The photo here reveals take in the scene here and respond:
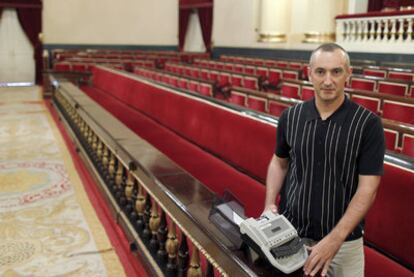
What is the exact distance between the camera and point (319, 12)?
10.3m

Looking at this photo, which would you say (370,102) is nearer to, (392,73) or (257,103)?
(257,103)

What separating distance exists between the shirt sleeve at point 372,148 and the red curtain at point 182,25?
14916 mm

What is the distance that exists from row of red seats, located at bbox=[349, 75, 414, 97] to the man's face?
11.8ft

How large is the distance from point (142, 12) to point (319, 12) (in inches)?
287

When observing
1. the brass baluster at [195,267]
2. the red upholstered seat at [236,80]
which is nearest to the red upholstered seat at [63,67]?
the red upholstered seat at [236,80]

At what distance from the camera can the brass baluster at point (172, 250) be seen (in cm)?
205

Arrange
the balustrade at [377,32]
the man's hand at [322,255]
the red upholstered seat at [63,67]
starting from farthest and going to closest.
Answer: the red upholstered seat at [63,67], the balustrade at [377,32], the man's hand at [322,255]

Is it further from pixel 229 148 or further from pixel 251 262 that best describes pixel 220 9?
pixel 251 262

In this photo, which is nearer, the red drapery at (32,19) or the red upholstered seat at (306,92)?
the red upholstered seat at (306,92)

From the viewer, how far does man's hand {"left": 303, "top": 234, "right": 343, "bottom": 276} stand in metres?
1.26

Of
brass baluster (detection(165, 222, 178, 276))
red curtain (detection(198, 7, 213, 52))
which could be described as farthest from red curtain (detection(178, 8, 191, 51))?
brass baluster (detection(165, 222, 178, 276))

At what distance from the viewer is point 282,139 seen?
1635 millimetres

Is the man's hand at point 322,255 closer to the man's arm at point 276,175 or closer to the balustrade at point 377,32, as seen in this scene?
the man's arm at point 276,175

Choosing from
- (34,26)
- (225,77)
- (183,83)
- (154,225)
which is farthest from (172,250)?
(34,26)
